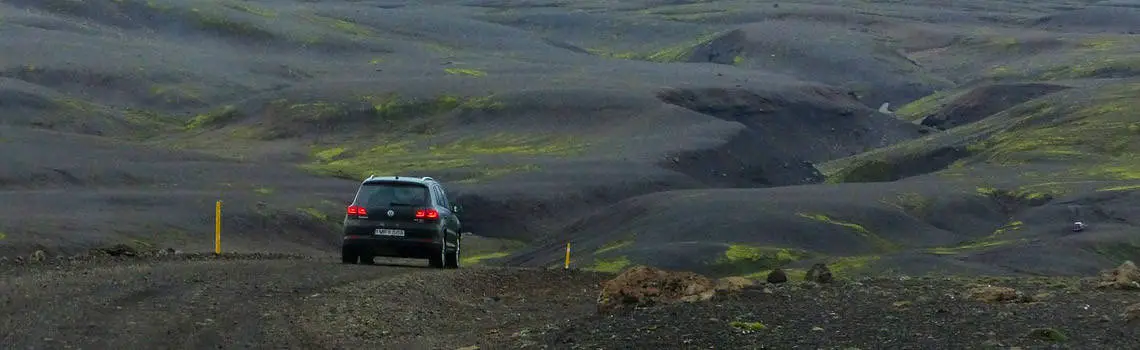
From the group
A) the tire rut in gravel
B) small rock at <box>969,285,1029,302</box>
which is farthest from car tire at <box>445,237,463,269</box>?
small rock at <box>969,285,1029,302</box>

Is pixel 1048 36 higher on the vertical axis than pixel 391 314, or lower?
lower

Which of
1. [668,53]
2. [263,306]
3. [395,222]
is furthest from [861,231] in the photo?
[668,53]

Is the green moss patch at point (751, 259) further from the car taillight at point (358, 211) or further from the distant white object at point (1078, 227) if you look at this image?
the car taillight at point (358, 211)

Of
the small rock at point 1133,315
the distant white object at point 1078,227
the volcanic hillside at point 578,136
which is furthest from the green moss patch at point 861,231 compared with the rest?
the small rock at point 1133,315

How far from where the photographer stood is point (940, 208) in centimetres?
7700

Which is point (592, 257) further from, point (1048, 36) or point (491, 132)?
point (1048, 36)

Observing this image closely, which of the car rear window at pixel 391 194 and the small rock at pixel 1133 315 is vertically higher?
the small rock at pixel 1133 315

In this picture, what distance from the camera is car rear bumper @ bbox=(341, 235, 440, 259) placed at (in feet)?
108

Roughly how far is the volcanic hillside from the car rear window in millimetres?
17055

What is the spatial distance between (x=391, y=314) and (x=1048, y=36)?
178568 millimetres

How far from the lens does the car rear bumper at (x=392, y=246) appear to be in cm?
3284

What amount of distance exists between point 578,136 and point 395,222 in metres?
78.8

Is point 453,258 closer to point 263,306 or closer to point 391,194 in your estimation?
point 391,194

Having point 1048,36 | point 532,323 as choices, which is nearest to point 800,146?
point 1048,36
